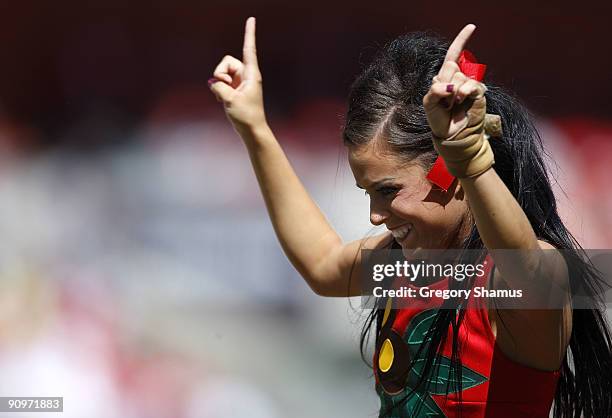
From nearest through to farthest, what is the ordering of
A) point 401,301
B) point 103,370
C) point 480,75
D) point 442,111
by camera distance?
point 442,111, point 480,75, point 401,301, point 103,370

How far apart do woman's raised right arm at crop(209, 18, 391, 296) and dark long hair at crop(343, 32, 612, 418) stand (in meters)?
0.14

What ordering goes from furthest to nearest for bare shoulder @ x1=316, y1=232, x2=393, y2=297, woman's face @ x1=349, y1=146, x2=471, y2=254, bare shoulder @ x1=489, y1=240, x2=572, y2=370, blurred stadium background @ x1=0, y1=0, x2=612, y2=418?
blurred stadium background @ x1=0, y1=0, x2=612, y2=418, bare shoulder @ x1=316, y1=232, x2=393, y2=297, woman's face @ x1=349, y1=146, x2=471, y2=254, bare shoulder @ x1=489, y1=240, x2=572, y2=370

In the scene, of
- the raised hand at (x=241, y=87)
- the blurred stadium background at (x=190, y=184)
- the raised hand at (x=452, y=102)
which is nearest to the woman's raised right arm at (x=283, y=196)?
the raised hand at (x=241, y=87)

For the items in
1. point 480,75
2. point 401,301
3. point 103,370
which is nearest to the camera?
point 480,75

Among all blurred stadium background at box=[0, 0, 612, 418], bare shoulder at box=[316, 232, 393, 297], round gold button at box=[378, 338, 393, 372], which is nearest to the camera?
round gold button at box=[378, 338, 393, 372]

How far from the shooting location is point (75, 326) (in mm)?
2539

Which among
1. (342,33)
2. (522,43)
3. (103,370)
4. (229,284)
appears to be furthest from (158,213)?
(522,43)

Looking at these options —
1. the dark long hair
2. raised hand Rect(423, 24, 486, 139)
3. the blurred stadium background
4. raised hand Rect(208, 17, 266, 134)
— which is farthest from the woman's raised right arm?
the blurred stadium background

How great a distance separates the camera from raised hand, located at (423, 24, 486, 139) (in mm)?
1045

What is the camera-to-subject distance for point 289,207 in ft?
5.08

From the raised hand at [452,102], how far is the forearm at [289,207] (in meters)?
0.45

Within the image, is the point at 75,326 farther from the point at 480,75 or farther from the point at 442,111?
the point at 442,111

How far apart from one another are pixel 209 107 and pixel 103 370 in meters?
0.85

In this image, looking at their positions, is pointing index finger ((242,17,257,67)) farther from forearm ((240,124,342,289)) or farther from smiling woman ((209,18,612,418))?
forearm ((240,124,342,289))
